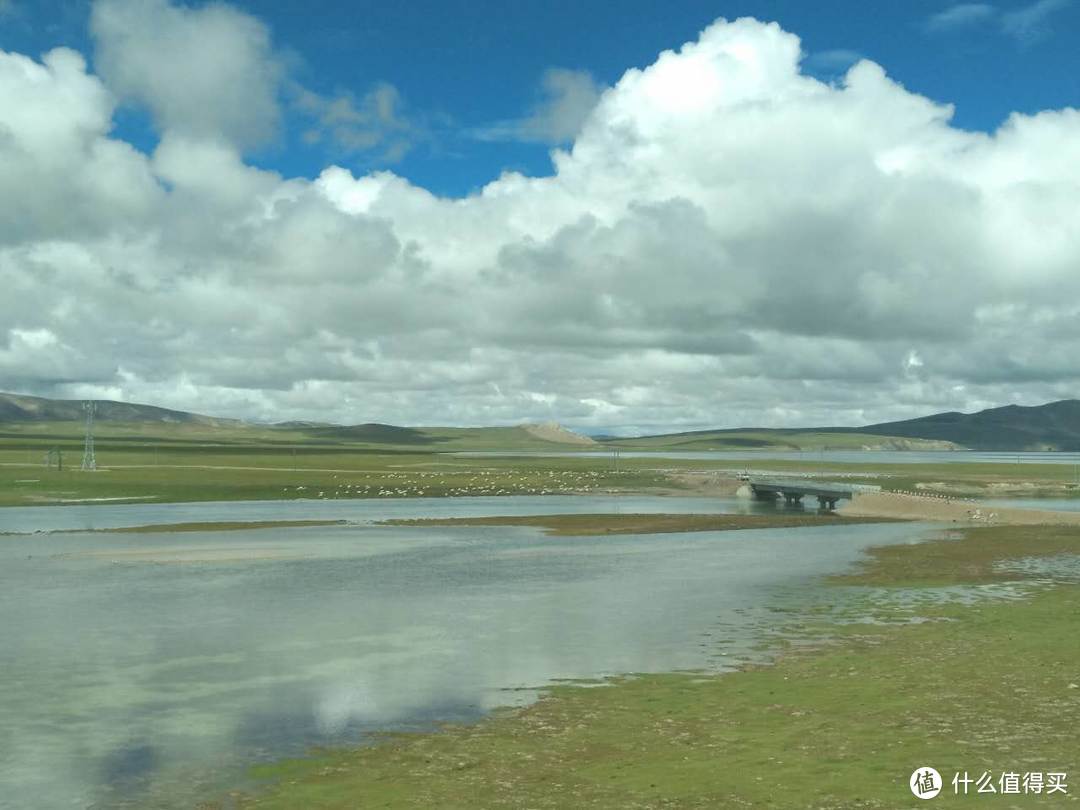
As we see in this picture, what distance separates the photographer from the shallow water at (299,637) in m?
20.4

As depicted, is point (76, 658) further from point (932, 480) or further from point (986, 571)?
point (932, 480)

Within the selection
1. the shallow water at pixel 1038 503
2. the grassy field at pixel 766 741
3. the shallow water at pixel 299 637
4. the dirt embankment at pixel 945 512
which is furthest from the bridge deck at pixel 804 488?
the grassy field at pixel 766 741

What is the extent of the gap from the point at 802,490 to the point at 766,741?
103340mm

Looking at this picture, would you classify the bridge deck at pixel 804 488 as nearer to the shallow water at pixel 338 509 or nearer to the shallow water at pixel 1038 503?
the shallow water at pixel 338 509

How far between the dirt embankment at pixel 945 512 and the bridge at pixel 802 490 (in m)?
1.57

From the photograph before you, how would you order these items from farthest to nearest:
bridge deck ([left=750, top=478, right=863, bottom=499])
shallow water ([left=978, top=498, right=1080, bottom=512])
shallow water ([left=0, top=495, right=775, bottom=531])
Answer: shallow water ([left=978, top=498, right=1080, bottom=512]) → bridge deck ([left=750, top=478, right=863, bottom=499]) → shallow water ([left=0, top=495, right=775, bottom=531])

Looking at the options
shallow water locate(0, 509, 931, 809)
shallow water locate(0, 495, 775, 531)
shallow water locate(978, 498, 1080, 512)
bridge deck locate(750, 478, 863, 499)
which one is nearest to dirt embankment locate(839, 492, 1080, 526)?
bridge deck locate(750, 478, 863, 499)

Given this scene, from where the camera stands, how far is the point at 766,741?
19078mm

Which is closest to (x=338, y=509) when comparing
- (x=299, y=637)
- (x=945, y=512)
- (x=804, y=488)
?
(x=804, y=488)

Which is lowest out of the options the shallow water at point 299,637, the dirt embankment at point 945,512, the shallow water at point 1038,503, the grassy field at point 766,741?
the shallow water at point 1038,503

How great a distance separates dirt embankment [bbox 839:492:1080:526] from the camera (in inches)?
3455

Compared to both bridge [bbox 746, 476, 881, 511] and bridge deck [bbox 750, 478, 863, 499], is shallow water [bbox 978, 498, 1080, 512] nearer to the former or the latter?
bridge [bbox 746, 476, 881, 511]

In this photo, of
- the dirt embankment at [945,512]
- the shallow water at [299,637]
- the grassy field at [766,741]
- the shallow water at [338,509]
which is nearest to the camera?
the grassy field at [766,741]

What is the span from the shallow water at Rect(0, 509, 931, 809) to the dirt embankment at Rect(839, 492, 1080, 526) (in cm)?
3168
